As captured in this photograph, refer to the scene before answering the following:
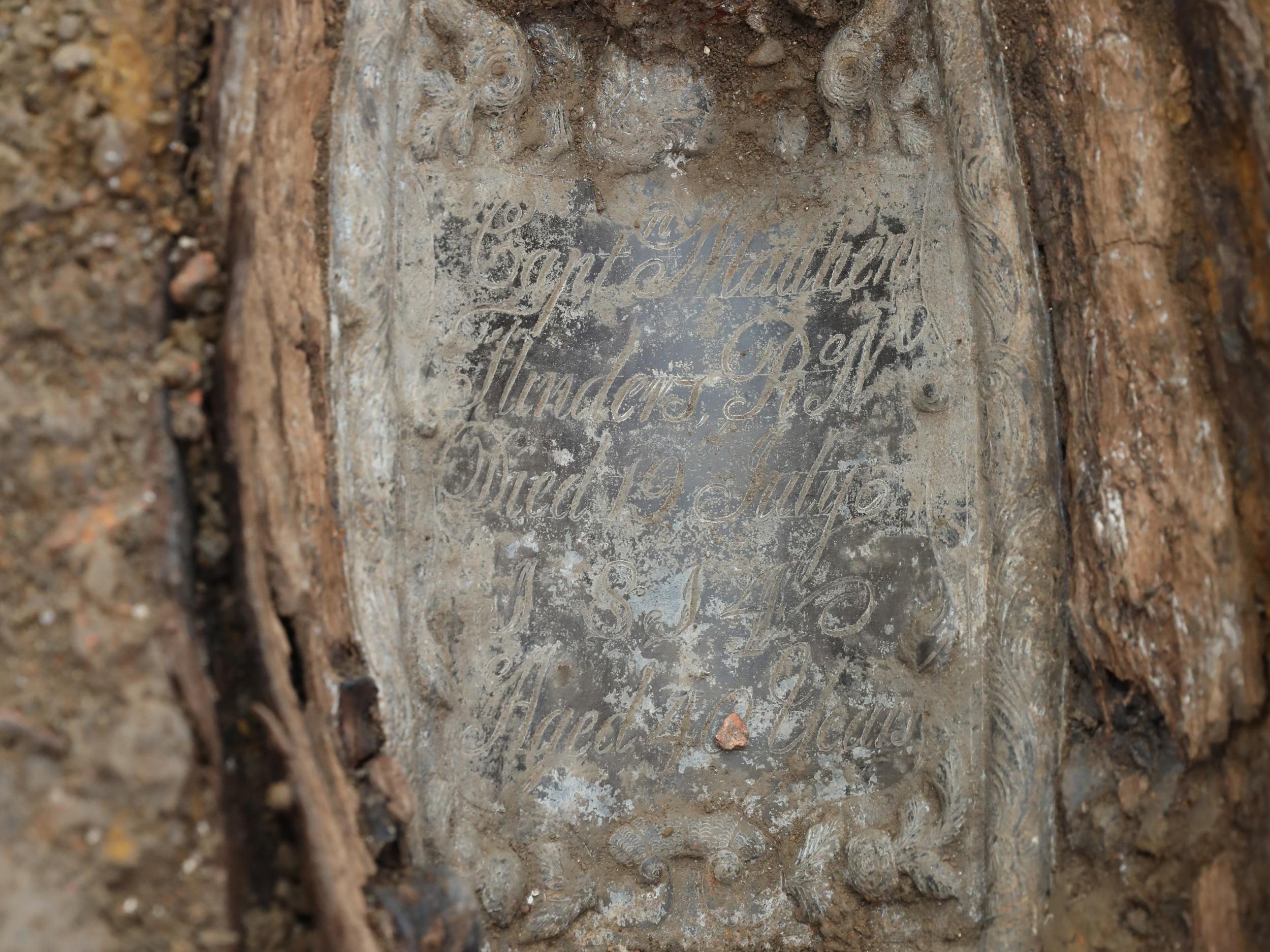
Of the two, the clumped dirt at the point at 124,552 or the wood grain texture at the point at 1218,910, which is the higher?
the clumped dirt at the point at 124,552

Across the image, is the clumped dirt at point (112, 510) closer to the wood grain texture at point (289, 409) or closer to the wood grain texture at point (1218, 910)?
the wood grain texture at point (289, 409)

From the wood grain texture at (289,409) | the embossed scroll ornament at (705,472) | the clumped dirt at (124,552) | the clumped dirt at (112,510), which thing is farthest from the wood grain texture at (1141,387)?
the clumped dirt at (112,510)

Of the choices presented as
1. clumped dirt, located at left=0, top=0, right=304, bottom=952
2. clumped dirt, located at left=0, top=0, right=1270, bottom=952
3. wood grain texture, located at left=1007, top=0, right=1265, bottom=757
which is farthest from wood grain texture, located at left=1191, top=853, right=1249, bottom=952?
clumped dirt, located at left=0, top=0, right=304, bottom=952

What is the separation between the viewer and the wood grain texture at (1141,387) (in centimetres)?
283

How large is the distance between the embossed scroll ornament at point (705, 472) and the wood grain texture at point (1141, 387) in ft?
0.47

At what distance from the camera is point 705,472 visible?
11.0ft

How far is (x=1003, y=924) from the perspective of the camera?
3080 mm

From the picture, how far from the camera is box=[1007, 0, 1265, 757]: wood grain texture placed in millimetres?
2834

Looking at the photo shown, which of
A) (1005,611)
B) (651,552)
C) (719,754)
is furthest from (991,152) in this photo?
(719,754)

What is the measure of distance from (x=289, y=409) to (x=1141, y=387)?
7.75 ft

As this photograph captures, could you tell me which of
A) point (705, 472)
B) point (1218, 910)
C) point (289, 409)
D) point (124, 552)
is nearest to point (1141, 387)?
point (705, 472)

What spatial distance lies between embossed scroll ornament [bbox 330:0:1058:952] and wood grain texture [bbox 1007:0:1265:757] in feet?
0.47

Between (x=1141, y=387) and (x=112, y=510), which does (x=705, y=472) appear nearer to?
(x=1141, y=387)

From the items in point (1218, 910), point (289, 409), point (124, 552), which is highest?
point (289, 409)
